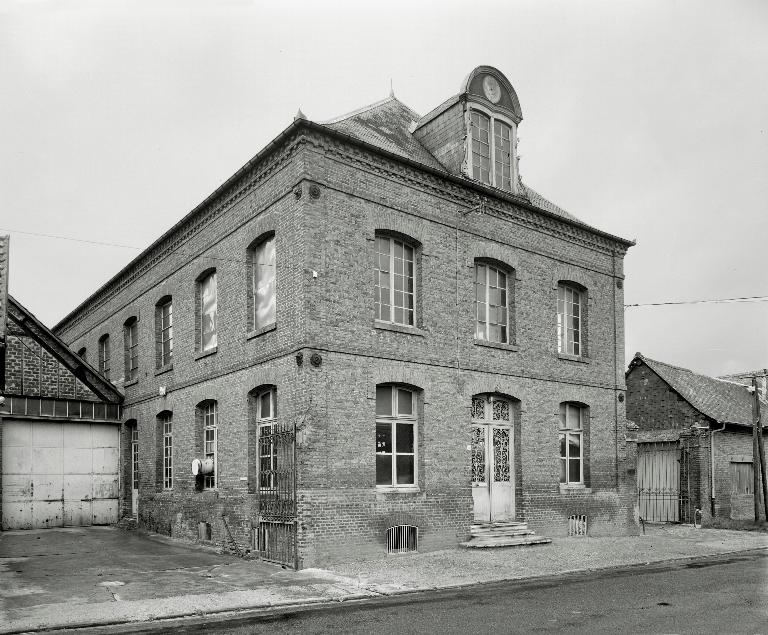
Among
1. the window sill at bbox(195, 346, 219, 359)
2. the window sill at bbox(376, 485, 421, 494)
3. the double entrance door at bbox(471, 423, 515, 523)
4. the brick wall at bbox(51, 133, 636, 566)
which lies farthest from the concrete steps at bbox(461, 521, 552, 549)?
the window sill at bbox(195, 346, 219, 359)

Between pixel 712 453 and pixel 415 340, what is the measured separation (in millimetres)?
13281

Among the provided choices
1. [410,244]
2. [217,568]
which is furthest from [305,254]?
[217,568]

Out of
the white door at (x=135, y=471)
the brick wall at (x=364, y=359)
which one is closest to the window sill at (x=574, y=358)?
the brick wall at (x=364, y=359)

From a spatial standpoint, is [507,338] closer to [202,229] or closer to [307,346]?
[307,346]

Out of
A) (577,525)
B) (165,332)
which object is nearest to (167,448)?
(165,332)

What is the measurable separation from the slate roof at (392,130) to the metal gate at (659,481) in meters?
9.17

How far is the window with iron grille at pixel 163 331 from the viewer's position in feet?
68.7

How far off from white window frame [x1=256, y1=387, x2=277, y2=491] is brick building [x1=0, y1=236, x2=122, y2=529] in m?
7.66

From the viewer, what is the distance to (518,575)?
13281 mm

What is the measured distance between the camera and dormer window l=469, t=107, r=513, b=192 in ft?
60.2

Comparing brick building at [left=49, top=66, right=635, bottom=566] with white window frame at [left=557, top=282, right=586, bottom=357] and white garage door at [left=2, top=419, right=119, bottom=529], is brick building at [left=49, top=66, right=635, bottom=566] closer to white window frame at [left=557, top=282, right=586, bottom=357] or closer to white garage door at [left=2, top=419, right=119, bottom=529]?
white window frame at [left=557, top=282, right=586, bottom=357]

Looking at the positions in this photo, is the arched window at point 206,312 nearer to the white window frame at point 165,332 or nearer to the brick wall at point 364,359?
the brick wall at point 364,359

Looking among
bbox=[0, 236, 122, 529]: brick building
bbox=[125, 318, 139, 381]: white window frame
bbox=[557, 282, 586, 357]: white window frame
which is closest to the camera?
bbox=[557, 282, 586, 357]: white window frame

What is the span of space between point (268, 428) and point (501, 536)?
17.9ft
